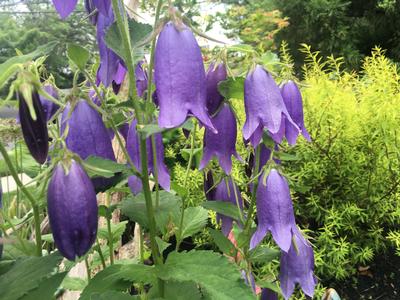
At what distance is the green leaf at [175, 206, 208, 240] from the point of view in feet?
3.56

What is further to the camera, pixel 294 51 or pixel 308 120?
pixel 294 51

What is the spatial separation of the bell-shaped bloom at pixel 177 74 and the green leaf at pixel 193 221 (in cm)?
46

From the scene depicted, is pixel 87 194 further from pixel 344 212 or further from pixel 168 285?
pixel 344 212

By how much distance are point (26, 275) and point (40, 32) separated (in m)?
5.22

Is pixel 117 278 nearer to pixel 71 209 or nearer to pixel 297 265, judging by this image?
pixel 71 209

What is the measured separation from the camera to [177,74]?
2.10ft

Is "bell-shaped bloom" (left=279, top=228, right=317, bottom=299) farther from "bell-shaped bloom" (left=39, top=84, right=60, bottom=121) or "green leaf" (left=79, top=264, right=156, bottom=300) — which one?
"bell-shaped bloom" (left=39, top=84, right=60, bottom=121)

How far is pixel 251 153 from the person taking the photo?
1025mm

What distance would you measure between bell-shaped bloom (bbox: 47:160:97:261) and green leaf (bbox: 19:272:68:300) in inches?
3.6

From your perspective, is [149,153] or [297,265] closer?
[149,153]

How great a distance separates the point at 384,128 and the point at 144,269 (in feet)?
4.62

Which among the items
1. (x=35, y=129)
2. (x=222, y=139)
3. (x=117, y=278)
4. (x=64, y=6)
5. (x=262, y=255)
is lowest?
(x=262, y=255)

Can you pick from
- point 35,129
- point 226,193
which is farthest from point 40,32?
point 35,129

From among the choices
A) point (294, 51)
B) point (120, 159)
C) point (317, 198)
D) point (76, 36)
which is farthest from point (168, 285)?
point (76, 36)
